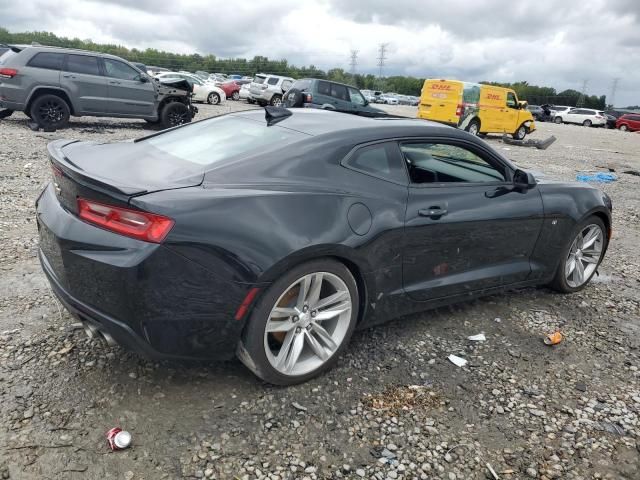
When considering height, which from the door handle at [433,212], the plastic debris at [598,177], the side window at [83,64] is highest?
the side window at [83,64]

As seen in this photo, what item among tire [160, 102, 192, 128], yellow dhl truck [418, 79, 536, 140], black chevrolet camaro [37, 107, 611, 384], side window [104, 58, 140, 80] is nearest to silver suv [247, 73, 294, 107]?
yellow dhl truck [418, 79, 536, 140]

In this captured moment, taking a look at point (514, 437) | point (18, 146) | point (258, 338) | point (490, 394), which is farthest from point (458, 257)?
point (18, 146)

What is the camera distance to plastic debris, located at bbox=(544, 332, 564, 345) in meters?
3.57

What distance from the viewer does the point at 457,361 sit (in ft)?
10.6

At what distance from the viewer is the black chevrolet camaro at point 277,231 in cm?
232

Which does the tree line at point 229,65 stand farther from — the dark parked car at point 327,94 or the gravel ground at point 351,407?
the gravel ground at point 351,407

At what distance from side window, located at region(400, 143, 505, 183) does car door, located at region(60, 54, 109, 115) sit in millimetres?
10007

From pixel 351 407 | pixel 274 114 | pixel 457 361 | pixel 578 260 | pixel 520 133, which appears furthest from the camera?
pixel 520 133

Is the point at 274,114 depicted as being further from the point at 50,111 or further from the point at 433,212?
the point at 50,111

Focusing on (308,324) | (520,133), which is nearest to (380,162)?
(308,324)

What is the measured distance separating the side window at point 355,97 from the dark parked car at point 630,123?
1092 inches

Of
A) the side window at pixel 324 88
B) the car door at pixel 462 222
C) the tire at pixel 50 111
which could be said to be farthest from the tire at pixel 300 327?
the side window at pixel 324 88

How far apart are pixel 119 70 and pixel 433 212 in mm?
10880

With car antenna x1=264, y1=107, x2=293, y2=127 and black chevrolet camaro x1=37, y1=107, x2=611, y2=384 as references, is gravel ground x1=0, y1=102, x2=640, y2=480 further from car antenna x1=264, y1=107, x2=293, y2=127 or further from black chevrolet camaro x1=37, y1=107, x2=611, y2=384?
car antenna x1=264, y1=107, x2=293, y2=127
